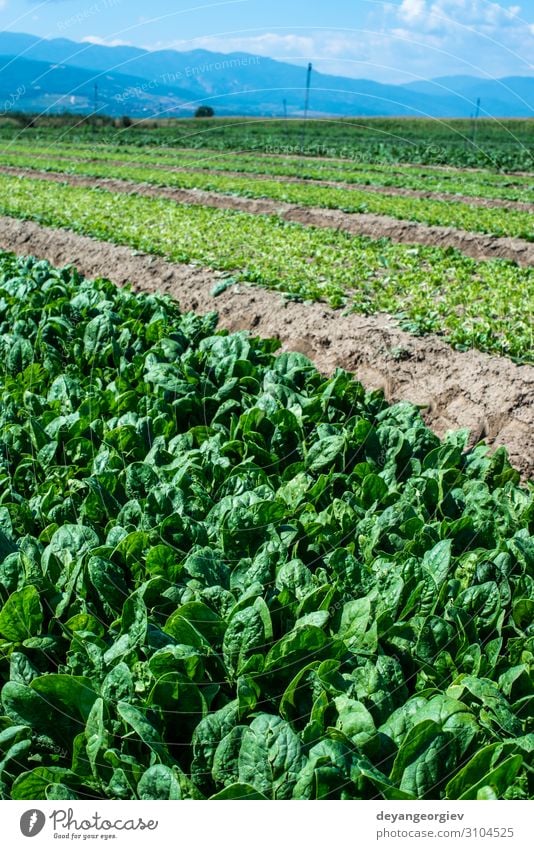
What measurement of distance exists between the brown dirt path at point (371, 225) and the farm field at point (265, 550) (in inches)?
215

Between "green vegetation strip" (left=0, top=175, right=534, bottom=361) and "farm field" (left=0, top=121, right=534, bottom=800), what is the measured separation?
0.08 metres

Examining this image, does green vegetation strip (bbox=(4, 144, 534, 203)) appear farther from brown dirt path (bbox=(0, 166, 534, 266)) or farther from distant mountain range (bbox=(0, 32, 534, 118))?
distant mountain range (bbox=(0, 32, 534, 118))

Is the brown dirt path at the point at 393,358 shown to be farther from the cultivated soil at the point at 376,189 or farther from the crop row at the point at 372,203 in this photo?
the cultivated soil at the point at 376,189

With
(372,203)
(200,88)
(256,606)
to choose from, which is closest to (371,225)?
(372,203)

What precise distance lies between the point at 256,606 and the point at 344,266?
8099 mm


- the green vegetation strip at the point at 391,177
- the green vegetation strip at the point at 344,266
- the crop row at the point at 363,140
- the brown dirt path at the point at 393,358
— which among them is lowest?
the brown dirt path at the point at 393,358

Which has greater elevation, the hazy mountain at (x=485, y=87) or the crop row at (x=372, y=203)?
the hazy mountain at (x=485, y=87)

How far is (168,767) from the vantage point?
2283 mm

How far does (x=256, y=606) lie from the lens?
2.72 m

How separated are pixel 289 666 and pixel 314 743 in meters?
0.30

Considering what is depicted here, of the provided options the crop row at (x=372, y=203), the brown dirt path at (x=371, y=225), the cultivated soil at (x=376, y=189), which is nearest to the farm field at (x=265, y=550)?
the brown dirt path at (x=371, y=225)

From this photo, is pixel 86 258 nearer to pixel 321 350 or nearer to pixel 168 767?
pixel 321 350

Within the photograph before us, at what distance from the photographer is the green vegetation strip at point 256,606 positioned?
232 cm

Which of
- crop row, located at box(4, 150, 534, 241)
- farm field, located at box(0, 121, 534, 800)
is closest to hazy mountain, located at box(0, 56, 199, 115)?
farm field, located at box(0, 121, 534, 800)
